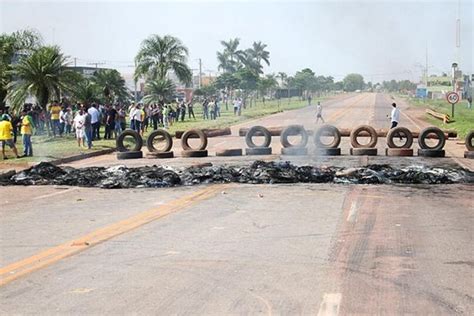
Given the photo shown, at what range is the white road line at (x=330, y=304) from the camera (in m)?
5.99

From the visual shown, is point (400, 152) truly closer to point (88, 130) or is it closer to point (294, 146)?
point (294, 146)

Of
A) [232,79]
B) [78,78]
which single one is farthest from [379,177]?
[232,79]

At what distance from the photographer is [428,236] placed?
31.7 ft

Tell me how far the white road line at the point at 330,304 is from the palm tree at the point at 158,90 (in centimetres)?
4496

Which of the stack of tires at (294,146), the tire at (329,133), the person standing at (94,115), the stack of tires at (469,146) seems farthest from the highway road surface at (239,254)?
the person standing at (94,115)

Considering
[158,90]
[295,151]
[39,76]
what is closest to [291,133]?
[295,151]

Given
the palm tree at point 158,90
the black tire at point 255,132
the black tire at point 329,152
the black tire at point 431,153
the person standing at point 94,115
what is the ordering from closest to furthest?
the black tire at point 431,153 → the black tire at point 329,152 → the black tire at point 255,132 → the person standing at point 94,115 → the palm tree at point 158,90

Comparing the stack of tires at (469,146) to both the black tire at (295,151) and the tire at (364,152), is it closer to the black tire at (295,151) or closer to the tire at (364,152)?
the tire at (364,152)

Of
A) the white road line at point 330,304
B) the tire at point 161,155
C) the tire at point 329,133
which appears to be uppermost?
the tire at point 329,133

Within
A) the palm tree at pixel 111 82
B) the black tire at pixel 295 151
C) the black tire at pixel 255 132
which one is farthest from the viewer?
the palm tree at pixel 111 82

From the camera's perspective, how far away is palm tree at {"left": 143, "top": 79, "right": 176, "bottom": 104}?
51.3 m

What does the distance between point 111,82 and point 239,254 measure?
40319mm

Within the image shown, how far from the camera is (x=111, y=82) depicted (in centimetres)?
4741

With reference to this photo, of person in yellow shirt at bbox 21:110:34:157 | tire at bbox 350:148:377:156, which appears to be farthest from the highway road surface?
person in yellow shirt at bbox 21:110:34:157
